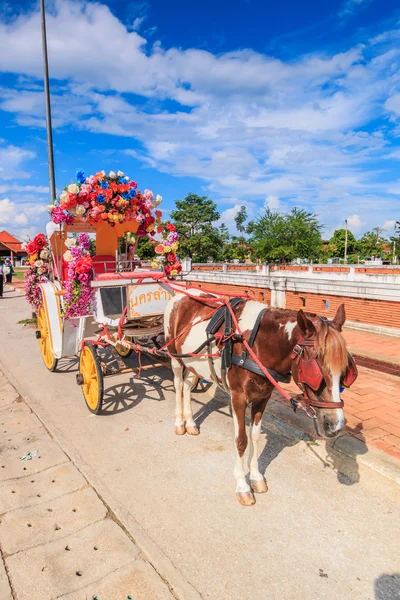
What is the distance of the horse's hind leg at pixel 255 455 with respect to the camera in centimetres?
349

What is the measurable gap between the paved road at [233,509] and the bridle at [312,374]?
40.4 inches

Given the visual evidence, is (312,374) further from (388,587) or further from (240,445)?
(388,587)

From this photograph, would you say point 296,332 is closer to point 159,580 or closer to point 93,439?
point 159,580

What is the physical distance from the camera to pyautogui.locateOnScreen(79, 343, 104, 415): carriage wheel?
493 centimetres

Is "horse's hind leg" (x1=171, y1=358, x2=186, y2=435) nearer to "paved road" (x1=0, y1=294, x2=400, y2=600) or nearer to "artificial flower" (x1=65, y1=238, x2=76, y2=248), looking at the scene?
"paved road" (x1=0, y1=294, x2=400, y2=600)

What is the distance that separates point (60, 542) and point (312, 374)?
2296 millimetres

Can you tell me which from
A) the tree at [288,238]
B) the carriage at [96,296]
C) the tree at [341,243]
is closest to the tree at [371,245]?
the tree at [341,243]

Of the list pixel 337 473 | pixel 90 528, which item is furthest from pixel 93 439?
pixel 337 473

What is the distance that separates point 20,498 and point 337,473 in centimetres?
299

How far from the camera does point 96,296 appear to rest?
5434mm

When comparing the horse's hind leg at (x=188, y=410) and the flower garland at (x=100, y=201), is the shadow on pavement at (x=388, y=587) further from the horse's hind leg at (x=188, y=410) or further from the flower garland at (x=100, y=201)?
the flower garland at (x=100, y=201)

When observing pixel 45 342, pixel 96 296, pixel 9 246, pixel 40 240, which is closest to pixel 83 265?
pixel 96 296

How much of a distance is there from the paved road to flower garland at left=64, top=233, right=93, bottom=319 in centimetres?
148

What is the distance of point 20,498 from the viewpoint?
3408mm
